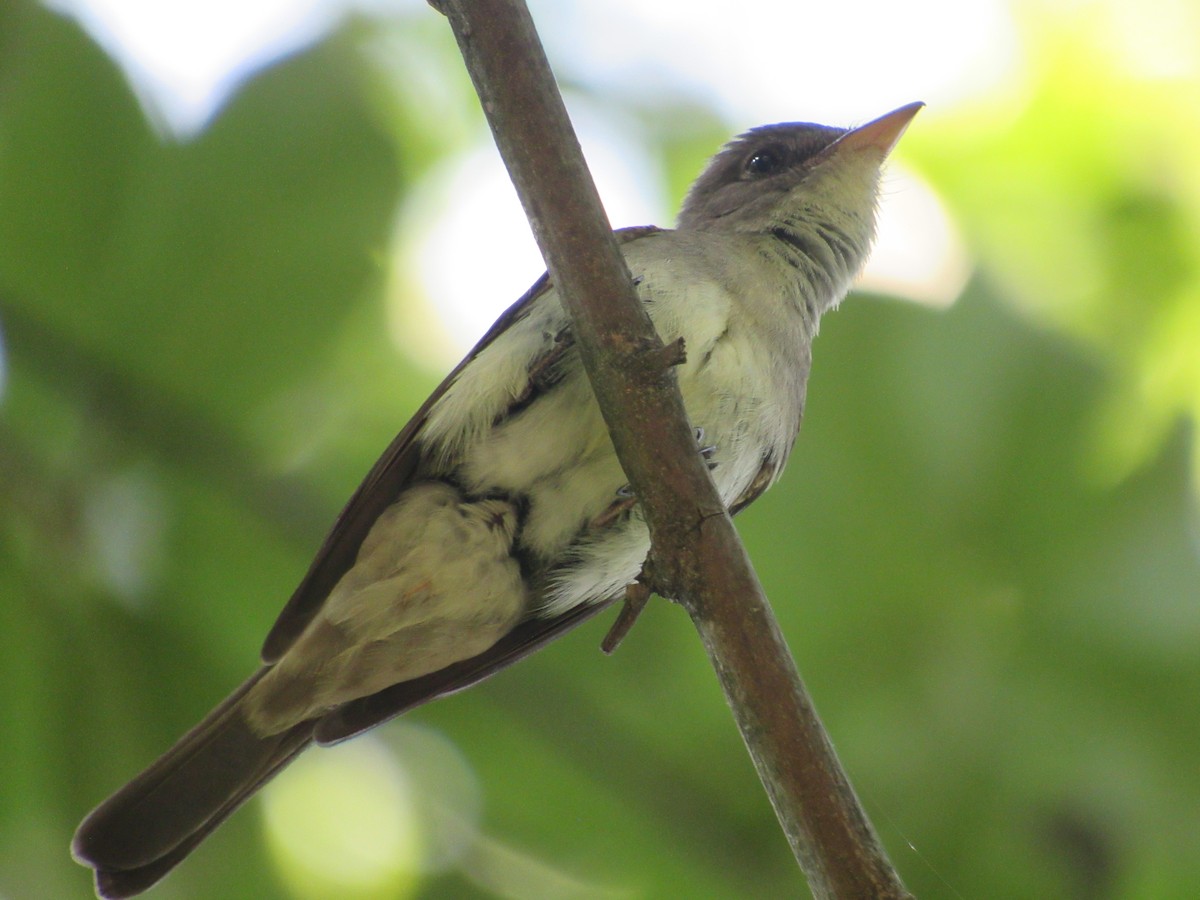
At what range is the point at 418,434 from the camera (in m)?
3.19

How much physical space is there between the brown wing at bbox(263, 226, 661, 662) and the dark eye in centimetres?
130

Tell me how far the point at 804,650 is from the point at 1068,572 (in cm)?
80

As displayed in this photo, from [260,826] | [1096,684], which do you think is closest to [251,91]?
[260,826]

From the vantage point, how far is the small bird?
3.11 meters

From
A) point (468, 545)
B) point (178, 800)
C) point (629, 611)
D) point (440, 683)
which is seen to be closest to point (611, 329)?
point (629, 611)

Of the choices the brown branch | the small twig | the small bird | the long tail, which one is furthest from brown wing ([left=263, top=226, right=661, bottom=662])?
the brown branch

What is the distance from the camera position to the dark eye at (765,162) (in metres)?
4.21

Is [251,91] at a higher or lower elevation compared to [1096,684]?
higher

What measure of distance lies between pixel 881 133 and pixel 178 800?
9.78 feet

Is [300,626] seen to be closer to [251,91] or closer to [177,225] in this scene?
[177,225]

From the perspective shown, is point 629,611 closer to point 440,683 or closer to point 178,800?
point 440,683

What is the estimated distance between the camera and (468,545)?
10.5 feet

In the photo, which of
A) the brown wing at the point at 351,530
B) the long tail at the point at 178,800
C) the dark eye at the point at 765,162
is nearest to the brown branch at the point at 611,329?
the brown wing at the point at 351,530

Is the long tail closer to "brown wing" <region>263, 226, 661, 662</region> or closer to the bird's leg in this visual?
"brown wing" <region>263, 226, 661, 662</region>
